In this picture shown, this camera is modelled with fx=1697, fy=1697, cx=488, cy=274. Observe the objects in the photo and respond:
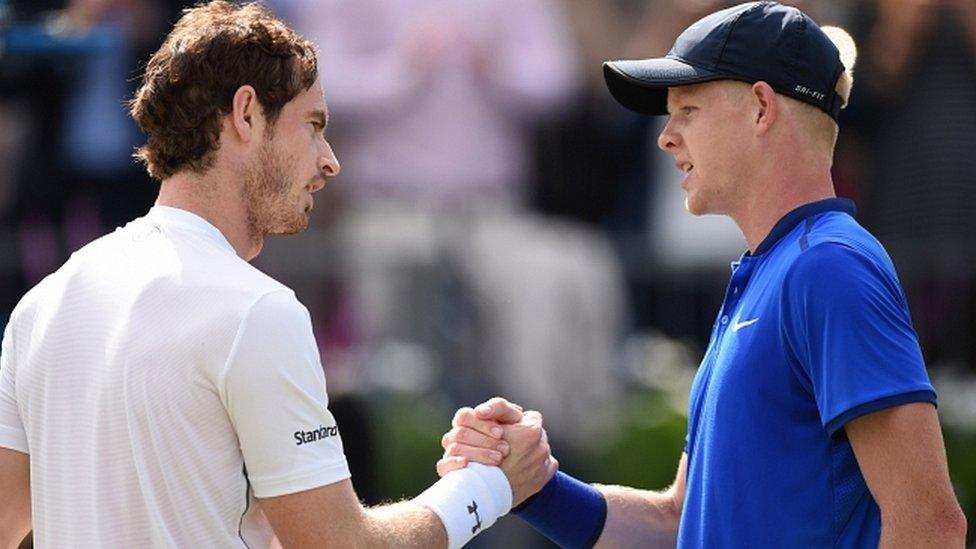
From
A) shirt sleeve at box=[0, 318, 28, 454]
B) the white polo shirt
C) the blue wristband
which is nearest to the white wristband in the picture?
the blue wristband

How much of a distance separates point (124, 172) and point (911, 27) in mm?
3747

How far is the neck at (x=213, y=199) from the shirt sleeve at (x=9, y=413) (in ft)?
1.55

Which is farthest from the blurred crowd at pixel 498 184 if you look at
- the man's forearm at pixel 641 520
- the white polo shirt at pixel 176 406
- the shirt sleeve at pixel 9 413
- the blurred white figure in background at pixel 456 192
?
the white polo shirt at pixel 176 406

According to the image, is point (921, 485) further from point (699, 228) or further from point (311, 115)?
point (699, 228)

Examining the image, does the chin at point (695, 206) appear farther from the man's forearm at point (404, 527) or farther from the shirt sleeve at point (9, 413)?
the shirt sleeve at point (9, 413)

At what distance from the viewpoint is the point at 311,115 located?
12.5 ft

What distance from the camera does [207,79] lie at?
12.0ft

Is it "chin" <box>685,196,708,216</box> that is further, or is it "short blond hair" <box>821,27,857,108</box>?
"chin" <box>685,196,708,216</box>

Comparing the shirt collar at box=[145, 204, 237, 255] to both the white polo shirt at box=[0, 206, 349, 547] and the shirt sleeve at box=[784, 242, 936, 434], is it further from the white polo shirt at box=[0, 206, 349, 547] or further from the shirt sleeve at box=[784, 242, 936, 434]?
the shirt sleeve at box=[784, 242, 936, 434]

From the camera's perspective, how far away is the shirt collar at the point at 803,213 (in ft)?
12.5

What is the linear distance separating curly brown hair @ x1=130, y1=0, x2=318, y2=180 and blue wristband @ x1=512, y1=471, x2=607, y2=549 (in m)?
1.30

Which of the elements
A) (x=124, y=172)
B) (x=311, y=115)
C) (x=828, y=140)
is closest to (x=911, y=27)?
(x=124, y=172)

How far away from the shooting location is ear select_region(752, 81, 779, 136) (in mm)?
3842

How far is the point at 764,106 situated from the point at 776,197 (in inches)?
8.2
